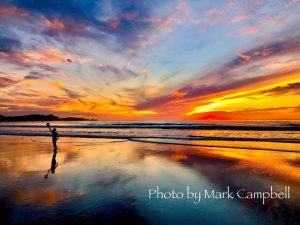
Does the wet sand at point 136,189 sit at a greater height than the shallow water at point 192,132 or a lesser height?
lesser

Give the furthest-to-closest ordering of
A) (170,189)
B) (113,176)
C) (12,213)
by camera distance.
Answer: (113,176)
(170,189)
(12,213)

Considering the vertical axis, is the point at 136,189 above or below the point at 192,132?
below

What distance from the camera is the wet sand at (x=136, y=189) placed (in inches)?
226

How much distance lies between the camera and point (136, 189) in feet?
26.6

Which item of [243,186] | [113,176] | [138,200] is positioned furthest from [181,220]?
[113,176]

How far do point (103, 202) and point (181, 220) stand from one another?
8.02 feet

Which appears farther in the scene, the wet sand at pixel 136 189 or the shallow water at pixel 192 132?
the shallow water at pixel 192 132

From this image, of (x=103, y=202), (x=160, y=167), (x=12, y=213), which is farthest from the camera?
(x=160, y=167)

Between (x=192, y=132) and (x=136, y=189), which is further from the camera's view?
(x=192, y=132)

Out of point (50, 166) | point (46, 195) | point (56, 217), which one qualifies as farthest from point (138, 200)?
point (50, 166)

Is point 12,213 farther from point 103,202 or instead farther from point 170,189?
point 170,189

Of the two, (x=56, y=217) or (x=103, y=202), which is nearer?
(x=56, y=217)

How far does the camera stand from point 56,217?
5652 millimetres

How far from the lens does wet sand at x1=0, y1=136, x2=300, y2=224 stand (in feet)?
18.8
